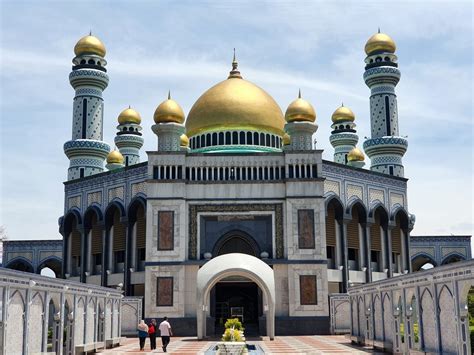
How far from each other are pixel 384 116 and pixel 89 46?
20429 millimetres

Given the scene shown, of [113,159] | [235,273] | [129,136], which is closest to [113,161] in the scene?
[113,159]

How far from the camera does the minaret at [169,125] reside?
104 feet

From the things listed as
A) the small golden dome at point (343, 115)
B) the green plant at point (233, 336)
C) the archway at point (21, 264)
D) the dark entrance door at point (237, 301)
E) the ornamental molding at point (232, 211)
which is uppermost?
the small golden dome at point (343, 115)

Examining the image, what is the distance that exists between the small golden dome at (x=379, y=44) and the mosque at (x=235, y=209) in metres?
0.14

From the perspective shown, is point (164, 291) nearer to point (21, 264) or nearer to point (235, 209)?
point (235, 209)

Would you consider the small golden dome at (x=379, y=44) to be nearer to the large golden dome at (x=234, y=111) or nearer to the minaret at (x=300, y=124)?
the large golden dome at (x=234, y=111)

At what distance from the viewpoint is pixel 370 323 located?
2184cm

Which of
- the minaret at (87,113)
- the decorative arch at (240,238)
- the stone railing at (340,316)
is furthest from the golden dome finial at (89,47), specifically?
the stone railing at (340,316)

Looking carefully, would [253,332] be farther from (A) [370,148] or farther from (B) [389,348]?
(A) [370,148]

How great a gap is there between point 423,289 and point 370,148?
2771cm

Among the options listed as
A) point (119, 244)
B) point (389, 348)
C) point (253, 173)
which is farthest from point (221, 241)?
point (389, 348)

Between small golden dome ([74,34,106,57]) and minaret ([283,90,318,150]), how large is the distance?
16853 millimetres

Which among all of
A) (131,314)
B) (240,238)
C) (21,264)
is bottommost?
(131,314)

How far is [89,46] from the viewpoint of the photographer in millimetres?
43469
